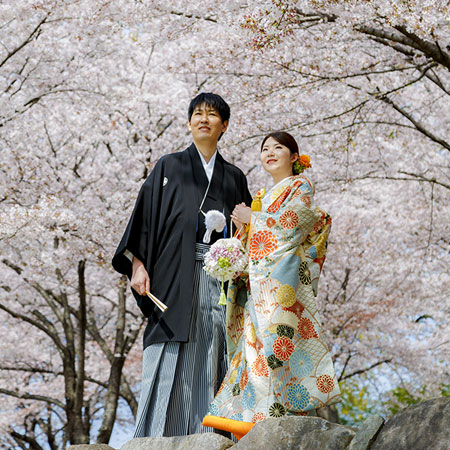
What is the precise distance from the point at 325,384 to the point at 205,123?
165 centimetres

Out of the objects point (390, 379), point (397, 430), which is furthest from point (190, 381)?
point (390, 379)

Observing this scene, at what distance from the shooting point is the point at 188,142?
10.4m

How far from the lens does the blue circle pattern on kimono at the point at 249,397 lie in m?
3.26

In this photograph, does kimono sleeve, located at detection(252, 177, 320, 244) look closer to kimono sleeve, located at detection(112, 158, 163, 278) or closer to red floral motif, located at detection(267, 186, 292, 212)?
red floral motif, located at detection(267, 186, 292, 212)

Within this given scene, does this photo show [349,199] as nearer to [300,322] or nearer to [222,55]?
[222,55]

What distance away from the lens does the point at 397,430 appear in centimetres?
249

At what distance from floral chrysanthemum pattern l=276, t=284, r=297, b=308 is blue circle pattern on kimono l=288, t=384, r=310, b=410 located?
41cm

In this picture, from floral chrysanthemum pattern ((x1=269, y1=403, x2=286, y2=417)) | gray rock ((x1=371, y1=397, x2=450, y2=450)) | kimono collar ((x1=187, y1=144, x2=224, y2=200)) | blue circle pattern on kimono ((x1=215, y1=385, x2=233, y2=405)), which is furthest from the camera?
kimono collar ((x1=187, y1=144, x2=224, y2=200))

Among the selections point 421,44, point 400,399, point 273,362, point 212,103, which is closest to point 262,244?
point 273,362

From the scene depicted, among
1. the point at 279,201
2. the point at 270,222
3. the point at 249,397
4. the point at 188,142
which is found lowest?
the point at 249,397

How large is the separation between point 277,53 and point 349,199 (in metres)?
7.16

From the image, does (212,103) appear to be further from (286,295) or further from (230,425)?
(230,425)

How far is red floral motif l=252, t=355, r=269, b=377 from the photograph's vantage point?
10.8 ft

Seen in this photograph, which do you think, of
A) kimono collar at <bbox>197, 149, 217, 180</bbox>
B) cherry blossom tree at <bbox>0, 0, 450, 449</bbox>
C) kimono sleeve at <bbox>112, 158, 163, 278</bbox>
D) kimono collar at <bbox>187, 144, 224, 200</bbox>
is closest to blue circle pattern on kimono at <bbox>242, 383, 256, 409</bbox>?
kimono sleeve at <bbox>112, 158, 163, 278</bbox>
